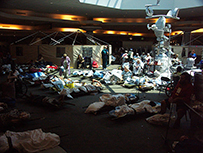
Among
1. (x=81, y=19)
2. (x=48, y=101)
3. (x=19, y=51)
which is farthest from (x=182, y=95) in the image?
(x=81, y=19)

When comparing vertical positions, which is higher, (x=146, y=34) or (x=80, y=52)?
(x=146, y=34)

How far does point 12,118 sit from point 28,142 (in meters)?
1.36

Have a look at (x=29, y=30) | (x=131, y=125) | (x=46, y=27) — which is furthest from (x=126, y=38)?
(x=131, y=125)

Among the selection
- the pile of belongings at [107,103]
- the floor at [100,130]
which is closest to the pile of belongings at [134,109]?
the floor at [100,130]

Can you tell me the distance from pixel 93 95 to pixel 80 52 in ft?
30.0

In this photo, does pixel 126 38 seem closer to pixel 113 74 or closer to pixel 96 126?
pixel 113 74

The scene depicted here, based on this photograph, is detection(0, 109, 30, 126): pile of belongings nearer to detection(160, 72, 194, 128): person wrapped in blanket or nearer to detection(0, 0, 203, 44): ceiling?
detection(160, 72, 194, 128): person wrapped in blanket

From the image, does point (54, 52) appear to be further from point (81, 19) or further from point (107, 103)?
point (107, 103)

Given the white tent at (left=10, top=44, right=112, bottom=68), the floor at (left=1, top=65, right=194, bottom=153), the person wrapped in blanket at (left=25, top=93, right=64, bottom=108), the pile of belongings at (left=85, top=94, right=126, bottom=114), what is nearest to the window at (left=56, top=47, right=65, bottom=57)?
the white tent at (left=10, top=44, right=112, bottom=68)

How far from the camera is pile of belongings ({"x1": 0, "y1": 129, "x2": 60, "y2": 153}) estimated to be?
→ 3.35 m

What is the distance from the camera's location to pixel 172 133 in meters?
4.41

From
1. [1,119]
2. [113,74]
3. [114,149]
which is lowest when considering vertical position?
[114,149]

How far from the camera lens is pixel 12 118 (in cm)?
450

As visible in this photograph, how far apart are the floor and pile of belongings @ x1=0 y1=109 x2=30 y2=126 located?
17 cm
